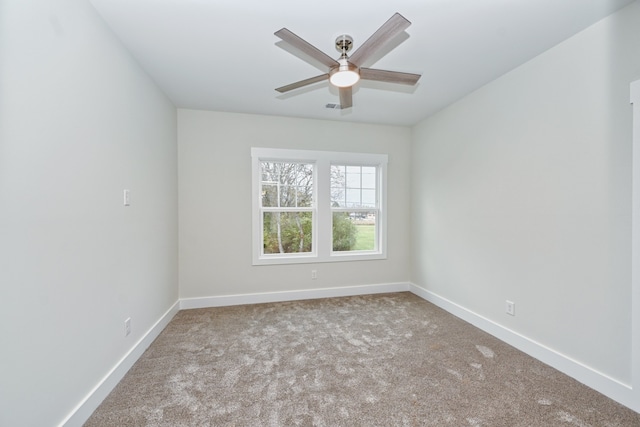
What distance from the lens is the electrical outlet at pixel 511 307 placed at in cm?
253

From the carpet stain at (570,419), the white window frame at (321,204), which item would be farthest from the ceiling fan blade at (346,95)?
the carpet stain at (570,419)

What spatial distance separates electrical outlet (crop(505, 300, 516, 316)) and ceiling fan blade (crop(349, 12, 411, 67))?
2.49 meters

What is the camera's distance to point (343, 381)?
2.00m

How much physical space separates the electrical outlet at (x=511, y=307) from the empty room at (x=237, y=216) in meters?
0.03

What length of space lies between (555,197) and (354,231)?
2.42 metres

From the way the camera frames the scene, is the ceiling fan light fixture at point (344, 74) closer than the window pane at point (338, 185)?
Yes

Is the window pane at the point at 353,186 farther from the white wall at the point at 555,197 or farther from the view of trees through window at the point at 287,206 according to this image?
the white wall at the point at 555,197

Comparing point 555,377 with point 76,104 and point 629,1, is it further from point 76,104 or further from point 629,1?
point 76,104

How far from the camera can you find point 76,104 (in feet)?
5.21

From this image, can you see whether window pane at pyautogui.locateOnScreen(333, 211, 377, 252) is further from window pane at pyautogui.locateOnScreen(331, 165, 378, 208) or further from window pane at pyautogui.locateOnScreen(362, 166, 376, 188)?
window pane at pyautogui.locateOnScreen(362, 166, 376, 188)

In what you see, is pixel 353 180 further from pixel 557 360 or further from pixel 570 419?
pixel 570 419

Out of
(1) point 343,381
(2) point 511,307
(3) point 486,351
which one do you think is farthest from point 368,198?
(1) point 343,381

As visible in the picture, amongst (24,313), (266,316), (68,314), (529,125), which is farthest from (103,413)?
(529,125)

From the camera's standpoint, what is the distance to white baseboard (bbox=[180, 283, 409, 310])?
3.51 m
